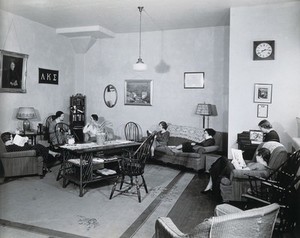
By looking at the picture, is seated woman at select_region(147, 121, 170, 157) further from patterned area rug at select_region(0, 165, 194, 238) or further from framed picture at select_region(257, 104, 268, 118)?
framed picture at select_region(257, 104, 268, 118)

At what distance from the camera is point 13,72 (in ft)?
22.0

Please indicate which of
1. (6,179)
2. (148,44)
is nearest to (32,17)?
(148,44)

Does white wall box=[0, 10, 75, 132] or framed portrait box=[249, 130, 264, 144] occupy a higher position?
white wall box=[0, 10, 75, 132]

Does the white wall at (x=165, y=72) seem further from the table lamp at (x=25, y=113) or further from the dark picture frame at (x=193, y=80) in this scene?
the table lamp at (x=25, y=113)

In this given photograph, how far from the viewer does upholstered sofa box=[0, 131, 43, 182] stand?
18.2 ft

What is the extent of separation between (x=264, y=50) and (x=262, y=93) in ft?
2.79

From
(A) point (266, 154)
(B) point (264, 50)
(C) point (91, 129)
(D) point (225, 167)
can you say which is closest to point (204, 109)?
(B) point (264, 50)

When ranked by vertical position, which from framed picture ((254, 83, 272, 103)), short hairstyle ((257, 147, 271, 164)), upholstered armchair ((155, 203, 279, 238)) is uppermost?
framed picture ((254, 83, 272, 103))

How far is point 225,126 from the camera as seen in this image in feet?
24.0

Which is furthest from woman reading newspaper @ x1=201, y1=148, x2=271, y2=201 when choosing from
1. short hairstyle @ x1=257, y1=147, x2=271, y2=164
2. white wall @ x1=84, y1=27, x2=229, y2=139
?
white wall @ x1=84, y1=27, x2=229, y2=139

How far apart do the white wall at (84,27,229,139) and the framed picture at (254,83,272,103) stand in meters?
1.49

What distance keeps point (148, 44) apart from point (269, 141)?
4.65 meters

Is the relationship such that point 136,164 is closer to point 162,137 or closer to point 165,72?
point 162,137

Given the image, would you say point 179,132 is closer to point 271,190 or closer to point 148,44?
point 148,44
